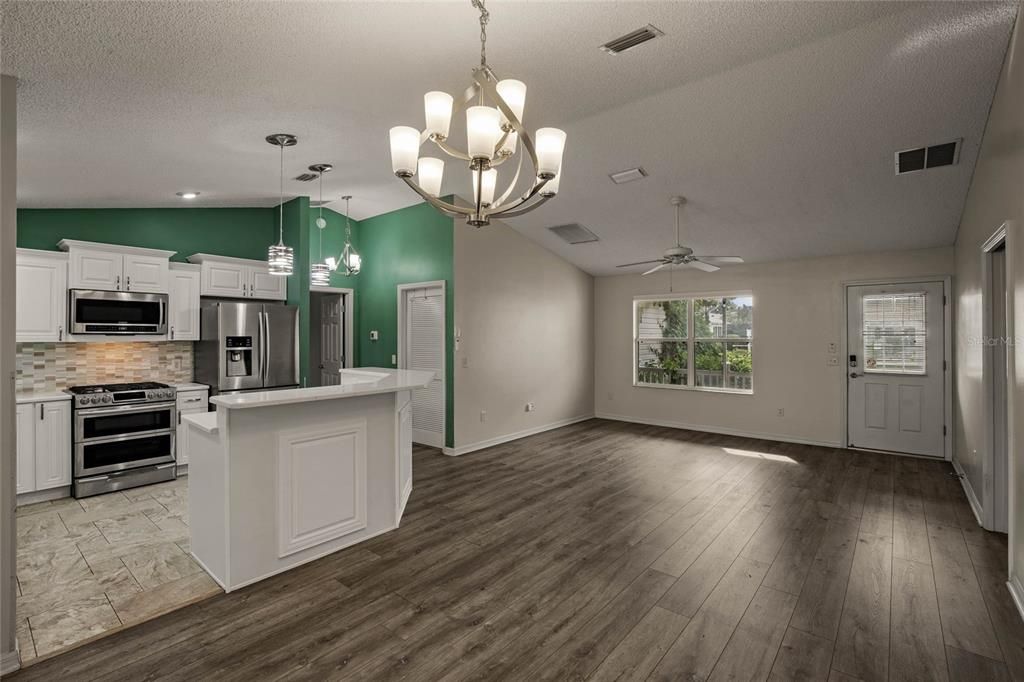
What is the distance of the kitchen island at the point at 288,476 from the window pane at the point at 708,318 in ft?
16.6

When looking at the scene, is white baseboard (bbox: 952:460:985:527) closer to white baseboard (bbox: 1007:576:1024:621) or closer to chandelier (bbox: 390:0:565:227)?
white baseboard (bbox: 1007:576:1024:621)

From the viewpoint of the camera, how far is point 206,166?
3.96 metres

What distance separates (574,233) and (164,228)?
453cm

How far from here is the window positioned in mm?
6809

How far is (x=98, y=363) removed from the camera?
4.80 meters

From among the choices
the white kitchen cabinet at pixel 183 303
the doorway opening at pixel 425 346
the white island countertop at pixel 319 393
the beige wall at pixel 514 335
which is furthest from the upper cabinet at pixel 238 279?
the white island countertop at pixel 319 393

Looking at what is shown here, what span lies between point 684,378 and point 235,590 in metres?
6.16

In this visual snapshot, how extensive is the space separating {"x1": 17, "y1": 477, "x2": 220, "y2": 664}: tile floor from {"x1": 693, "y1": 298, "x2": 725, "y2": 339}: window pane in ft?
20.8

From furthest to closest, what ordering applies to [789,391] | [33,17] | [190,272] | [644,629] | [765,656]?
[789,391], [190,272], [644,629], [765,656], [33,17]

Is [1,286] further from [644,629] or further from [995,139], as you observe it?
[995,139]

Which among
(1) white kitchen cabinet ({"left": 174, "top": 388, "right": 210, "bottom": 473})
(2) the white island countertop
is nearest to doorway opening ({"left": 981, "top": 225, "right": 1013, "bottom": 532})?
(2) the white island countertop

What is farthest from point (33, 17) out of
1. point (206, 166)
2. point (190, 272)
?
point (190, 272)

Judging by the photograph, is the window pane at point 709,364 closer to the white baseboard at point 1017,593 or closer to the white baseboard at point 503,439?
the white baseboard at point 503,439

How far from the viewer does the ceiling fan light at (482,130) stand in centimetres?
204
